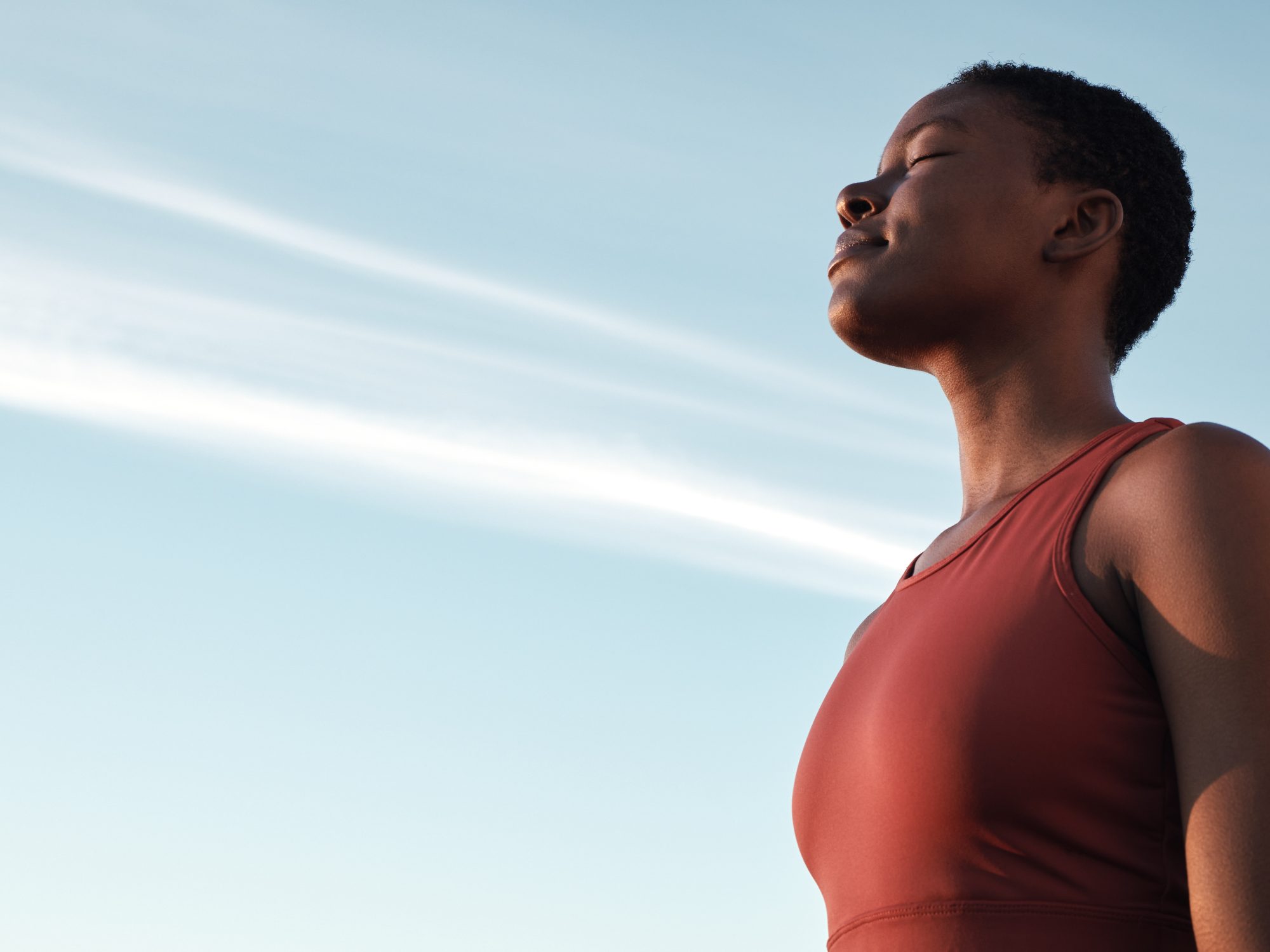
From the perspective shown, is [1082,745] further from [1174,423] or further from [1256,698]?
[1174,423]

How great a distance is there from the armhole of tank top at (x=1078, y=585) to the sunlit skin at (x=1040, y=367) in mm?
20

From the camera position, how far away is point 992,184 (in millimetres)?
3453

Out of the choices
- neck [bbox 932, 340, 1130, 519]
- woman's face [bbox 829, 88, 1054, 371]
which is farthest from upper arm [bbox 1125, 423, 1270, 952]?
woman's face [bbox 829, 88, 1054, 371]

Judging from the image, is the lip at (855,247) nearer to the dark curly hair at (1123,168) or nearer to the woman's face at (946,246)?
the woman's face at (946,246)

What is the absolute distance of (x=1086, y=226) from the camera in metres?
3.50

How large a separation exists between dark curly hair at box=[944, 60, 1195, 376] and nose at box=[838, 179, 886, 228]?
1.34 ft

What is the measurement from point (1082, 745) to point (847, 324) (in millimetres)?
1315

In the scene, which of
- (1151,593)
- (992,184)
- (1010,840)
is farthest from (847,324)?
(1010,840)

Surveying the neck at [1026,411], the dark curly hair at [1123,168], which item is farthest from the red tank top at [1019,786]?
the dark curly hair at [1123,168]

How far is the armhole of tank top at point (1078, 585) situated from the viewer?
2621 mm

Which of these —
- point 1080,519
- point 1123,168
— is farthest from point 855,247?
point 1080,519

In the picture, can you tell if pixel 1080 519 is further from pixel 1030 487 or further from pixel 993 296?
pixel 993 296

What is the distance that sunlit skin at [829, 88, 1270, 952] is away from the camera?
2.52 meters

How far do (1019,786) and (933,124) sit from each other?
1.86 meters
